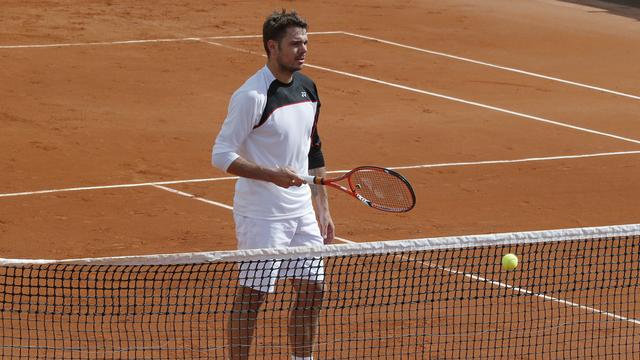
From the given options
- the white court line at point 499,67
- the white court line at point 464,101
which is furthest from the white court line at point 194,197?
the white court line at point 499,67

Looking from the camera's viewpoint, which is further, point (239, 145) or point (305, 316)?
point (305, 316)

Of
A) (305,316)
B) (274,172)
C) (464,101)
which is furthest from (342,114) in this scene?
(274,172)

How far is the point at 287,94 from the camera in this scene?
710 cm

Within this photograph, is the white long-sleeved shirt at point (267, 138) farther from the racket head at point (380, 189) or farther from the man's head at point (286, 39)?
the racket head at point (380, 189)

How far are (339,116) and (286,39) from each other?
9.78 m

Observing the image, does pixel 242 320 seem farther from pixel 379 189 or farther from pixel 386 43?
pixel 386 43

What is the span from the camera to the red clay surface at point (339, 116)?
12.1 m

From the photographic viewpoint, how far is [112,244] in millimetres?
11094

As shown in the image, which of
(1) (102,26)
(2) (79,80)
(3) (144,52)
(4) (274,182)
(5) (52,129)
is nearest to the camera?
(4) (274,182)

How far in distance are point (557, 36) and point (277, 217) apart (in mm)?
17047

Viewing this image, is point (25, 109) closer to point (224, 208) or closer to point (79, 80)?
point (79, 80)

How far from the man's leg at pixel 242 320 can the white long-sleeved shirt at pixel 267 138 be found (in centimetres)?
46

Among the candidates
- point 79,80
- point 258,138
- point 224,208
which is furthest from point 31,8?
point 258,138

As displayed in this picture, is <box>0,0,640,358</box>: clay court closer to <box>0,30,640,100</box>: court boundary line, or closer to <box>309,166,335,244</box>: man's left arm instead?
<box>0,30,640,100</box>: court boundary line
